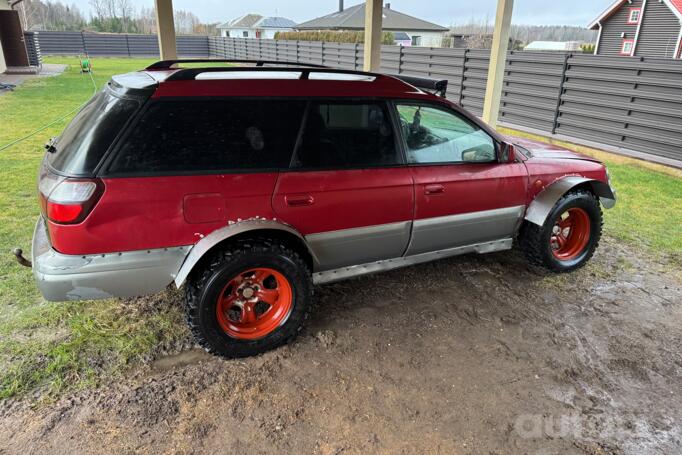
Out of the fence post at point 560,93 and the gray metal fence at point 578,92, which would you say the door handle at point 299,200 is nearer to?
the gray metal fence at point 578,92

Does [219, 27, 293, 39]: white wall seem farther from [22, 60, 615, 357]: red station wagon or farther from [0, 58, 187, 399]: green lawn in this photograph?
[22, 60, 615, 357]: red station wagon

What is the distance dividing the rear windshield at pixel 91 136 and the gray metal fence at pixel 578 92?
8.15 meters

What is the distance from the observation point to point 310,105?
3.03m

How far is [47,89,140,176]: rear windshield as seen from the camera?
2.50 metres

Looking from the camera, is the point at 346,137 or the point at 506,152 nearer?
the point at 346,137

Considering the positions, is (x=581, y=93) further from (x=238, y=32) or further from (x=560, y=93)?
(x=238, y=32)

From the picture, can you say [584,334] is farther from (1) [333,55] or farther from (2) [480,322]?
(1) [333,55]

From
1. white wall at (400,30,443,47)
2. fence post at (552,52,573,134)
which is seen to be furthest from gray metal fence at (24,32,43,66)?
white wall at (400,30,443,47)

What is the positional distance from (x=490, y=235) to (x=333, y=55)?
15.8 m

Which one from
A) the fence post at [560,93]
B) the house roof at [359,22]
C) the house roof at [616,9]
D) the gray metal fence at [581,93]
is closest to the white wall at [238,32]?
the house roof at [359,22]

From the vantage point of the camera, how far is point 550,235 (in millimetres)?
4082

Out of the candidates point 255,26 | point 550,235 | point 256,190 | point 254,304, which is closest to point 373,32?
point 550,235

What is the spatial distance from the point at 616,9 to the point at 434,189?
3001 cm

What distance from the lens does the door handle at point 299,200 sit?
2900 mm
